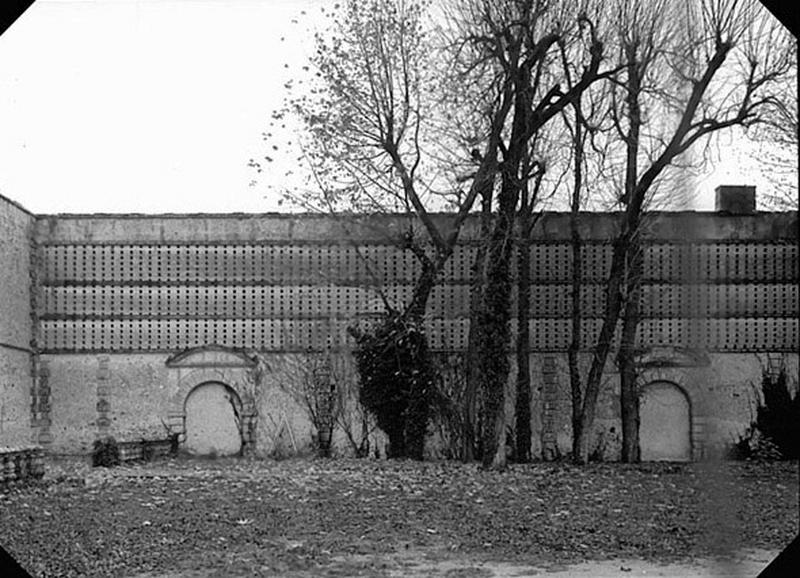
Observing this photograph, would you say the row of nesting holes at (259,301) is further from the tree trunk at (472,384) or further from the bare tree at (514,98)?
the bare tree at (514,98)

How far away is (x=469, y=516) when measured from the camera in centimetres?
1032

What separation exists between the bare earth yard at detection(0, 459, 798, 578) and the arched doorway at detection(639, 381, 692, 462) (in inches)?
220

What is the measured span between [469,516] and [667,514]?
6.43 feet

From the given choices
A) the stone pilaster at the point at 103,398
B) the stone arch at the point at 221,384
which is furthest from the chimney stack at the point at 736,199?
the stone pilaster at the point at 103,398

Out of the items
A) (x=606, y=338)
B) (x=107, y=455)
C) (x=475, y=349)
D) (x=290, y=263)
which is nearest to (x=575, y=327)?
(x=606, y=338)

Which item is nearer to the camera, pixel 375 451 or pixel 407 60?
pixel 407 60

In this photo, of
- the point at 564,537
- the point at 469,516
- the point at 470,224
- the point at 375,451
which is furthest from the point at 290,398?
the point at 564,537

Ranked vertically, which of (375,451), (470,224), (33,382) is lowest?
(375,451)

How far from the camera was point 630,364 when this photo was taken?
19.1 metres

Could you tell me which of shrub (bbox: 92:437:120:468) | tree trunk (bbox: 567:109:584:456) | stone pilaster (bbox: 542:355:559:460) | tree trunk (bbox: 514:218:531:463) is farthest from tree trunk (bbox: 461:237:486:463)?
shrub (bbox: 92:437:120:468)

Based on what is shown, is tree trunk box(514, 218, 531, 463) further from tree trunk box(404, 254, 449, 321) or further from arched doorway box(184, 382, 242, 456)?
arched doorway box(184, 382, 242, 456)

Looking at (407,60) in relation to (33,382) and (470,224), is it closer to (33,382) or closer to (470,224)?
(470,224)

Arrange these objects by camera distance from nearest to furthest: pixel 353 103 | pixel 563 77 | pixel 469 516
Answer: pixel 469 516
pixel 563 77
pixel 353 103

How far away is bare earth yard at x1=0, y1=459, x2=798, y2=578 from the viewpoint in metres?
7.81
